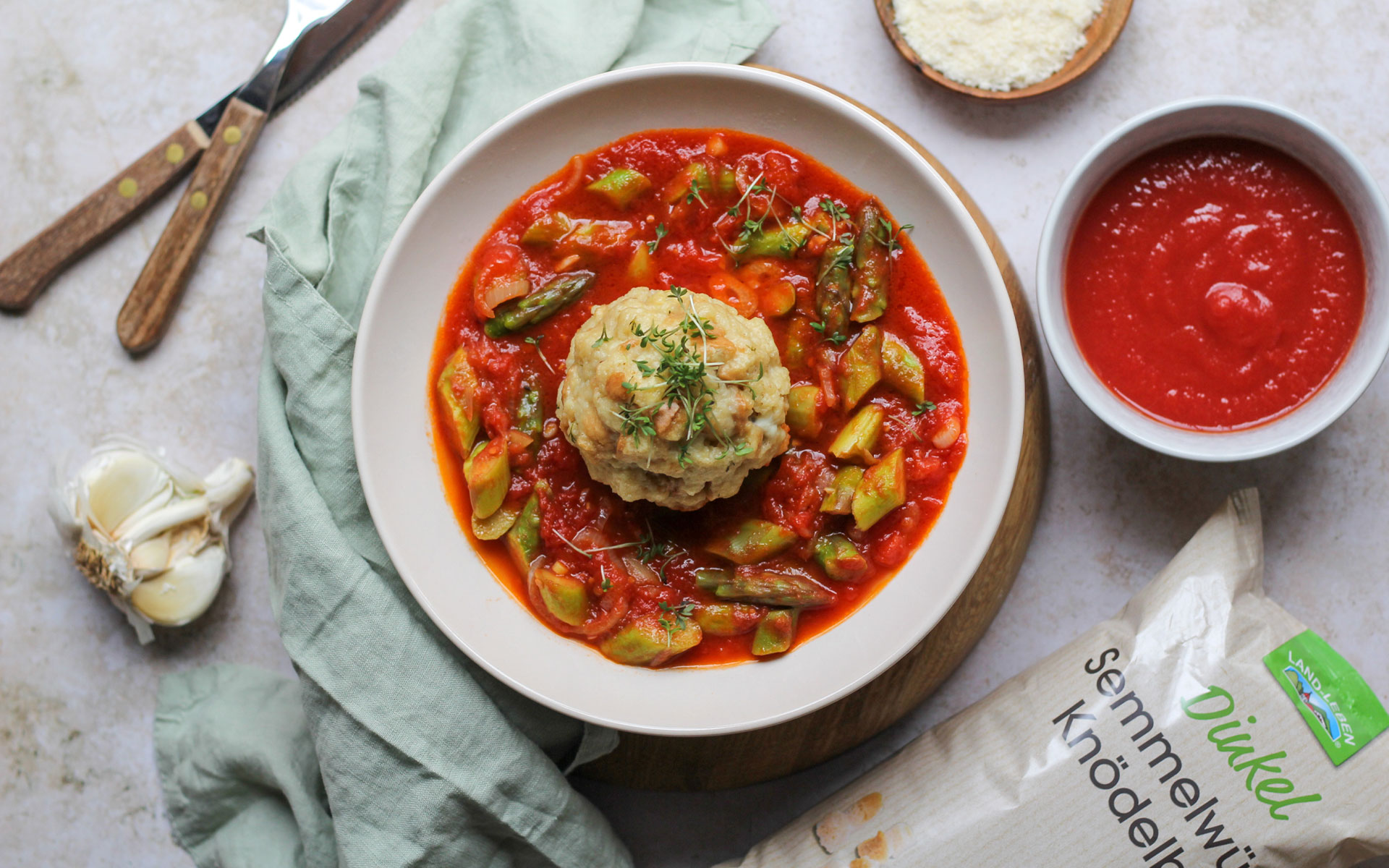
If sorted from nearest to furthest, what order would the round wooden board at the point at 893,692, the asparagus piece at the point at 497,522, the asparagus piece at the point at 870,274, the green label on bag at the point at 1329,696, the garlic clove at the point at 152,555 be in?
the green label on bag at the point at 1329,696, the asparagus piece at the point at 870,274, the asparagus piece at the point at 497,522, the round wooden board at the point at 893,692, the garlic clove at the point at 152,555

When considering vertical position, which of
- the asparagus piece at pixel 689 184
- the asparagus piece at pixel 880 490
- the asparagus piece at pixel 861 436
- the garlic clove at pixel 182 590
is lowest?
the garlic clove at pixel 182 590

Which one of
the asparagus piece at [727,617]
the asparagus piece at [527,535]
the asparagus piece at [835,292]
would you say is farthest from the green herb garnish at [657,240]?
the asparagus piece at [727,617]

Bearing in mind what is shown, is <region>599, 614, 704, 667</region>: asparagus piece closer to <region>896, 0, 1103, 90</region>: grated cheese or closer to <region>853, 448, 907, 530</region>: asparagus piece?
<region>853, 448, 907, 530</region>: asparagus piece

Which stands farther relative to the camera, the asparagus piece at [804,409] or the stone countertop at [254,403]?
the stone countertop at [254,403]

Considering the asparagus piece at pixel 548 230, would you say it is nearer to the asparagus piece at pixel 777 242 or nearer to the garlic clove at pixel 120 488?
the asparagus piece at pixel 777 242

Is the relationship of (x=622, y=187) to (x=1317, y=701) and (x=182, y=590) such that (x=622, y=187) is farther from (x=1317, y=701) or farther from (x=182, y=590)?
(x=1317, y=701)

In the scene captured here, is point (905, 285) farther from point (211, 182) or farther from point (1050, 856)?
point (211, 182)
